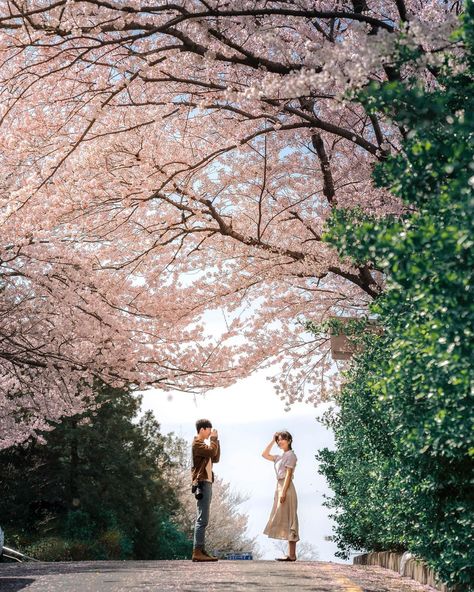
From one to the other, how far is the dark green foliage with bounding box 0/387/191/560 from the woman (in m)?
16.3

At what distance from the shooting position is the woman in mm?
11570

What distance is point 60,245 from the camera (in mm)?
12938

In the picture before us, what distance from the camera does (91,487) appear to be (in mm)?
28172

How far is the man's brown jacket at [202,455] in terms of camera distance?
10453 mm

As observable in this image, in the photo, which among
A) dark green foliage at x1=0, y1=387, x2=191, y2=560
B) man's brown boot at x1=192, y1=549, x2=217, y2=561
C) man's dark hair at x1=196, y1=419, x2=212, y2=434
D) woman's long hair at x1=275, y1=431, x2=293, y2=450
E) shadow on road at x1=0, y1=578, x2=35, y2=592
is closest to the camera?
shadow on road at x1=0, y1=578, x2=35, y2=592

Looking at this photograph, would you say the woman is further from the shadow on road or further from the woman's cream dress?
the shadow on road

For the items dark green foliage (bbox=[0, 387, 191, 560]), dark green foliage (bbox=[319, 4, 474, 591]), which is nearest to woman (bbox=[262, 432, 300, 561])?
dark green foliage (bbox=[319, 4, 474, 591])

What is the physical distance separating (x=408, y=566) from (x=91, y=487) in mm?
20340

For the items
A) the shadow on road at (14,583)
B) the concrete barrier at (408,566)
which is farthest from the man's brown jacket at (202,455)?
the concrete barrier at (408,566)

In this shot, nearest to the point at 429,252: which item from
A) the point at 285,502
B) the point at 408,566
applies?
the point at 408,566

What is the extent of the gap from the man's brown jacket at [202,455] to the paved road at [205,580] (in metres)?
Result: 1.19

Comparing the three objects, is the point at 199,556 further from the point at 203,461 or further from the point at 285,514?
the point at 203,461

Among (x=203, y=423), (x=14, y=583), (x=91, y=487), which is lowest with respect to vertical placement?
(x=14, y=583)

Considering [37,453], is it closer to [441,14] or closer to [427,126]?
[441,14]
